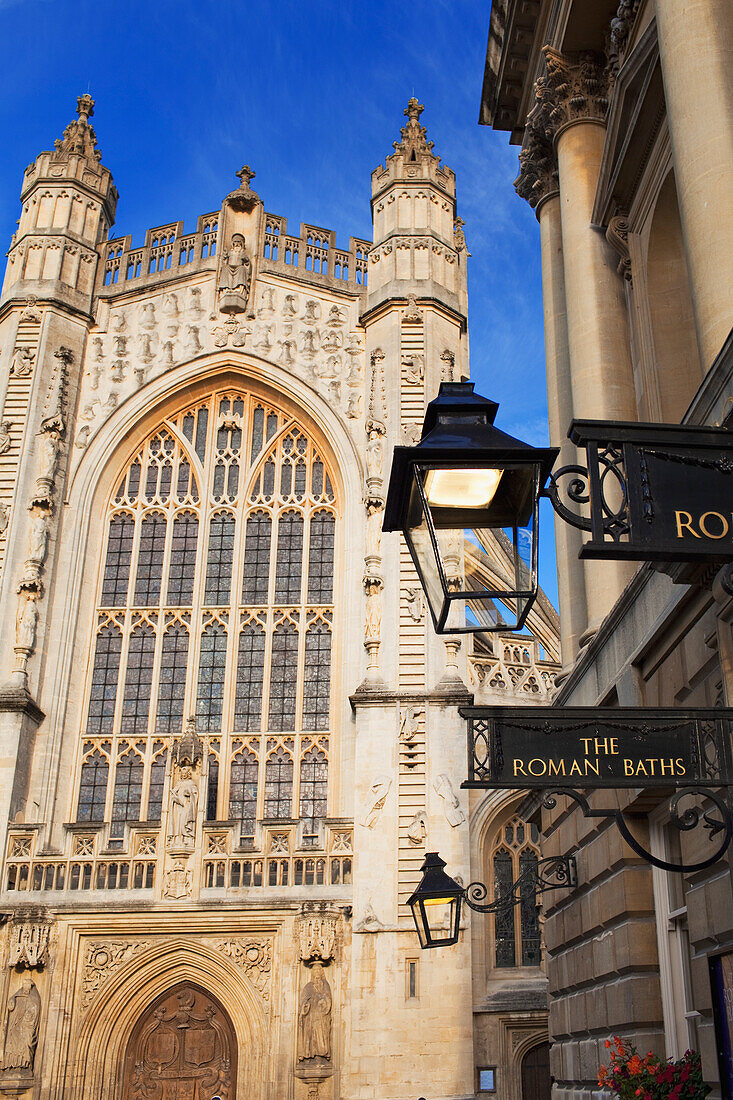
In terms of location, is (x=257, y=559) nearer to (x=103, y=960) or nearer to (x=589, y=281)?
(x=103, y=960)

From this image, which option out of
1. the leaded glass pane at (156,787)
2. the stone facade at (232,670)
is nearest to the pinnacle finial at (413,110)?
the stone facade at (232,670)

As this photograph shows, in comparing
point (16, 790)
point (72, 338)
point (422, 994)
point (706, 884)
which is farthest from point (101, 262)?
point (706, 884)

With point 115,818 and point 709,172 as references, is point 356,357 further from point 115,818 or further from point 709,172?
point 709,172

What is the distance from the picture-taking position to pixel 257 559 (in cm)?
2111

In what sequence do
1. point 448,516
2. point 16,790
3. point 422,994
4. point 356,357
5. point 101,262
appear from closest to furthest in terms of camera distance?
point 448,516, point 422,994, point 16,790, point 356,357, point 101,262

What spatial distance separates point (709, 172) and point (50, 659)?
50.9 feet

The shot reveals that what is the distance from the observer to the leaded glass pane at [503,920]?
18.0m

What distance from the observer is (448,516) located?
12.3 feet

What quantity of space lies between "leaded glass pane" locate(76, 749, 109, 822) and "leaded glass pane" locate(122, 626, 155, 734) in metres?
0.67

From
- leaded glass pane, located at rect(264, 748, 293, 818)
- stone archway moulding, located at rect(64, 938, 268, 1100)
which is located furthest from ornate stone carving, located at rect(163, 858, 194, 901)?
leaded glass pane, located at rect(264, 748, 293, 818)

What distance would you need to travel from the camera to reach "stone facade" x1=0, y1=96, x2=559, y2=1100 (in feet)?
54.5

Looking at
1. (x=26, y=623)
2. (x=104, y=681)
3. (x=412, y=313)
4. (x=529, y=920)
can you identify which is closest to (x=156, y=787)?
(x=104, y=681)

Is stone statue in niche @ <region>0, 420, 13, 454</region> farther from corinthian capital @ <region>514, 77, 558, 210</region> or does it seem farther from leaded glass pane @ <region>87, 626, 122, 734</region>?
corinthian capital @ <region>514, 77, 558, 210</region>

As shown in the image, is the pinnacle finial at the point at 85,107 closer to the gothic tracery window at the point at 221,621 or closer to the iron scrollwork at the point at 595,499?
the gothic tracery window at the point at 221,621
